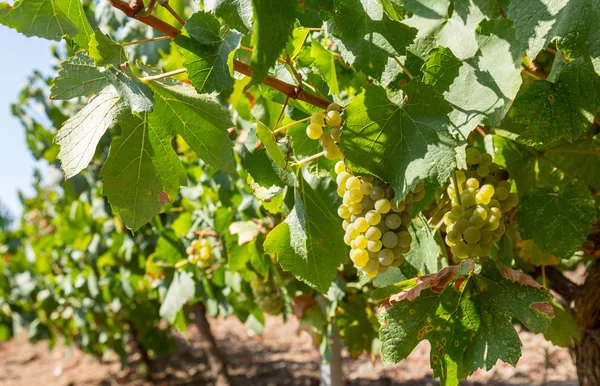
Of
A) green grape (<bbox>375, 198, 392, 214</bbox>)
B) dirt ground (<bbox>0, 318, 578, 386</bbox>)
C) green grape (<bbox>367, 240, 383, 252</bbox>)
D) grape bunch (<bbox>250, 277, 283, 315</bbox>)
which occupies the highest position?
green grape (<bbox>375, 198, 392, 214</bbox>)

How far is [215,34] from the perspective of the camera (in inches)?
44.6

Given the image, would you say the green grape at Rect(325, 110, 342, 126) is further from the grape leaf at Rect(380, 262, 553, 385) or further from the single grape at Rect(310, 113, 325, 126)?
the grape leaf at Rect(380, 262, 553, 385)

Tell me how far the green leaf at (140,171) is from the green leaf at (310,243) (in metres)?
0.28

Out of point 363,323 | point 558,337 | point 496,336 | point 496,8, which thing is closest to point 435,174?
point 496,336

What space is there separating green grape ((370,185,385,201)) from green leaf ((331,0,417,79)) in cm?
23

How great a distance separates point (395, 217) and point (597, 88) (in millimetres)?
478

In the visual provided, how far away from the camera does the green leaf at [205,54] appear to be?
3.63 feet

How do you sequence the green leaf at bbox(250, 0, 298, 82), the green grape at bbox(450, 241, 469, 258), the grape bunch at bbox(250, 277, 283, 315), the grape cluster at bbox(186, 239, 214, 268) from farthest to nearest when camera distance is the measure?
1. the grape bunch at bbox(250, 277, 283, 315)
2. the grape cluster at bbox(186, 239, 214, 268)
3. the green grape at bbox(450, 241, 469, 258)
4. the green leaf at bbox(250, 0, 298, 82)

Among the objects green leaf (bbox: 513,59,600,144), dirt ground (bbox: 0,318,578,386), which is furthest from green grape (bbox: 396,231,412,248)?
dirt ground (bbox: 0,318,578,386)

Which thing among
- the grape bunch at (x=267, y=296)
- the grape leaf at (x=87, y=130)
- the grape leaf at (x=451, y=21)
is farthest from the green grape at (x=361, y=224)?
the grape bunch at (x=267, y=296)

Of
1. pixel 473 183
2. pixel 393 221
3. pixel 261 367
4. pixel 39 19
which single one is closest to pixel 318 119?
pixel 393 221

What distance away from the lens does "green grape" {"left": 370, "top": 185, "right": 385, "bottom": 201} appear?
3.77ft

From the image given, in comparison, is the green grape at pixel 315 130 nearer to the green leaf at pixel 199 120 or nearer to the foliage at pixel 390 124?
the foliage at pixel 390 124

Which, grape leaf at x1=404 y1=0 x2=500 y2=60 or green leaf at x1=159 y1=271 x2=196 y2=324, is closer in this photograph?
grape leaf at x1=404 y1=0 x2=500 y2=60
